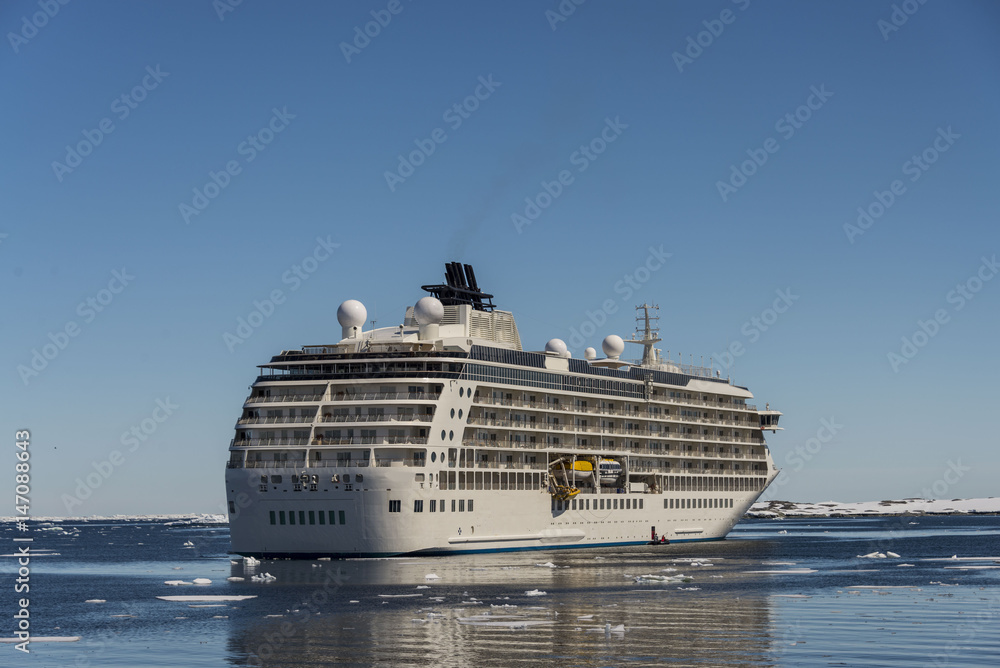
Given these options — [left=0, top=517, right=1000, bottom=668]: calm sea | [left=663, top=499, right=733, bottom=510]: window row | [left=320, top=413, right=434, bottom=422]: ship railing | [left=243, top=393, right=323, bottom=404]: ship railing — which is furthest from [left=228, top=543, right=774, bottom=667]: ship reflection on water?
[left=663, top=499, right=733, bottom=510]: window row

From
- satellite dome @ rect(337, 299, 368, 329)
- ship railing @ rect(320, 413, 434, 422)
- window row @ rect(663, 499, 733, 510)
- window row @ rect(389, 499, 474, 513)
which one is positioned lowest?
window row @ rect(389, 499, 474, 513)

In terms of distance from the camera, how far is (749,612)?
154 feet

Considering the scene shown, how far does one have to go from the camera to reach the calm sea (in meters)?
36.6

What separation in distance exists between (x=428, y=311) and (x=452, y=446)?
12057mm

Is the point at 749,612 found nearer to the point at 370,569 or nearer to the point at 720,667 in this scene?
the point at 720,667

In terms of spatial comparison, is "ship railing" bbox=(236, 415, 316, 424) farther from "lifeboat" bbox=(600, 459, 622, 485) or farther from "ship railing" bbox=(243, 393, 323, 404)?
"lifeboat" bbox=(600, 459, 622, 485)

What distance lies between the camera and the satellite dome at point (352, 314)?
3270 inches

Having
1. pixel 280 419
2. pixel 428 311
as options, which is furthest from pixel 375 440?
pixel 428 311

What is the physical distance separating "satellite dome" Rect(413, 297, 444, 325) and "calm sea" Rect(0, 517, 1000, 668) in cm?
1776

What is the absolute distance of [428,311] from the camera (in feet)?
276

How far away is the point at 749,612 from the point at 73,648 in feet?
83.1

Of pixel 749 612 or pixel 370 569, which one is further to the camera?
pixel 370 569

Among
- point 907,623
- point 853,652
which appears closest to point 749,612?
point 907,623

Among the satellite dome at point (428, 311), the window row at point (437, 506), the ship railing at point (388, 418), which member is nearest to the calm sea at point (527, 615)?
the window row at point (437, 506)
